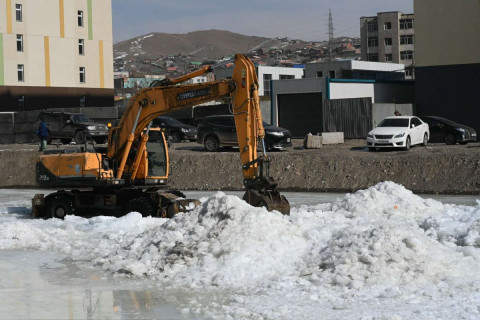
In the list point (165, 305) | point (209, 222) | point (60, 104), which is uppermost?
point (60, 104)

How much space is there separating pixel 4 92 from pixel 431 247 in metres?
56.5

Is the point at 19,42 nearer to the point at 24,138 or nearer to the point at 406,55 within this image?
the point at 24,138

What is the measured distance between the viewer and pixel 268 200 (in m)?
17.5

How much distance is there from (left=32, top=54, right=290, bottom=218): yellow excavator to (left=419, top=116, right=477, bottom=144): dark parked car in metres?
21.5

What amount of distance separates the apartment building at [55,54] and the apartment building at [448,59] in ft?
105

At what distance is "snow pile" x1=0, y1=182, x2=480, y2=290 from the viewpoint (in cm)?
1251

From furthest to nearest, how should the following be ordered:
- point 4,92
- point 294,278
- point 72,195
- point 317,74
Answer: point 317,74 < point 4,92 < point 72,195 < point 294,278

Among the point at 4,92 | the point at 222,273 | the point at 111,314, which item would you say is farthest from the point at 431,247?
the point at 4,92

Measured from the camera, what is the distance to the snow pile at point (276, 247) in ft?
41.0

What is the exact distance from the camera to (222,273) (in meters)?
13.2

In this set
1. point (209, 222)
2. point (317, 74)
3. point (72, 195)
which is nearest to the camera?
point (209, 222)

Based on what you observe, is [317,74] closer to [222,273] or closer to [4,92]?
[4,92]

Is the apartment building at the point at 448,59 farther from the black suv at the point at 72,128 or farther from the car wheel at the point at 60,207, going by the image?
the car wheel at the point at 60,207

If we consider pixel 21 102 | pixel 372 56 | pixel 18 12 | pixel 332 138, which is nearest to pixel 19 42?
pixel 18 12
